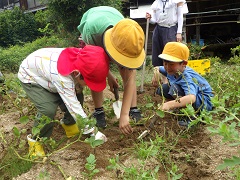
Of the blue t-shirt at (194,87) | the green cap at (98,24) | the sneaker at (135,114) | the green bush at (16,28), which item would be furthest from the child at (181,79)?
the green bush at (16,28)

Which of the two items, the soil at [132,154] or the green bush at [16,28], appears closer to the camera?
the soil at [132,154]

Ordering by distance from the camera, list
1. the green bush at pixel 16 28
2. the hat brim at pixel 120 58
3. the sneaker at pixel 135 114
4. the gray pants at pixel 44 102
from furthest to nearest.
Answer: the green bush at pixel 16 28 → the sneaker at pixel 135 114 → the gray pants at pixel 44 102 → the hat brim at pixel 120 58

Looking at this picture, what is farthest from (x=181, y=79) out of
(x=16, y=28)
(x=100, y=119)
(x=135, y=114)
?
(x=16, y=28)

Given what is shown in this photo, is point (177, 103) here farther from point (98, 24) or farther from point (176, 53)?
point (98, 24)

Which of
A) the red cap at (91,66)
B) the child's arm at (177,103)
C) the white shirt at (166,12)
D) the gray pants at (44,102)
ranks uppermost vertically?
the white shirt at (166,12)

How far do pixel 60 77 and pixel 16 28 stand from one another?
1284cm

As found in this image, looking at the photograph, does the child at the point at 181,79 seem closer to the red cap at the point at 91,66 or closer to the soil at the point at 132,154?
the soil at the point at 132,154

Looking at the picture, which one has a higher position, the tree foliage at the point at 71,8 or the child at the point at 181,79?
the tree foliage at the point at 71,8

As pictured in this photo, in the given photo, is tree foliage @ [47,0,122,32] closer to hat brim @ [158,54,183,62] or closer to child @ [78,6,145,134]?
child @ [78,6,145,134]

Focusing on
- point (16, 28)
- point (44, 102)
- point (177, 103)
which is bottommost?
point (16, 28)

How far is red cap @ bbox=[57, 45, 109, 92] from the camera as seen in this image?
174cm

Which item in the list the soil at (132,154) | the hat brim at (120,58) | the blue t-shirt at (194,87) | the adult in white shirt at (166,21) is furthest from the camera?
the adult in white shirt at (166,21)

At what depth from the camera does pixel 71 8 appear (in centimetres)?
682

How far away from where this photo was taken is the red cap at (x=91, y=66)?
5.72 ft
